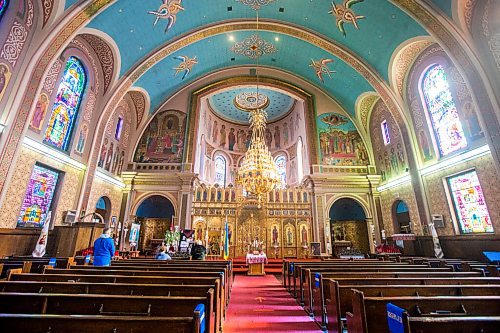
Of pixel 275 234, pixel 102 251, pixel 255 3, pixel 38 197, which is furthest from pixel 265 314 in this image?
pixel 255 3

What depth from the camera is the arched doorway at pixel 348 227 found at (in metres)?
15.5

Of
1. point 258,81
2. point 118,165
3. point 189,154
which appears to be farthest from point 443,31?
point 118,165

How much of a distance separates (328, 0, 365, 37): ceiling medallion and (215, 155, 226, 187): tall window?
13515mm

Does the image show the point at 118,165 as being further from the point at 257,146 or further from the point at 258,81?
the point at 258,81

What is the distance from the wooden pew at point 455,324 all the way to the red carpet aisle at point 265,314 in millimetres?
2669

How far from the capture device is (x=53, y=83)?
30.7ft

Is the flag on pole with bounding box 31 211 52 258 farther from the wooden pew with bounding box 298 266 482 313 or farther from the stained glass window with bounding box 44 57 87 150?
the wooden pew with bounding box 298 266 482 313

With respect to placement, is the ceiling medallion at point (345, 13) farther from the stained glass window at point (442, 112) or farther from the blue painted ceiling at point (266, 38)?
the stained glass window at point (442, 112)

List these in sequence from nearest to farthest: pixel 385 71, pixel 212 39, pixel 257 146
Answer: pixel 257 146 < pixel 385 71 < pixel 212 39

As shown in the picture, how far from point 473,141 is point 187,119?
48.6 feet

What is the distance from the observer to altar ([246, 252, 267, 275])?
35.0 ft

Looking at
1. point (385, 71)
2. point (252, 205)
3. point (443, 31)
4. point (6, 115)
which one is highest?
point (385, 71)

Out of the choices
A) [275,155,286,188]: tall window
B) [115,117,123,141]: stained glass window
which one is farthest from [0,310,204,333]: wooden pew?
[275,155,286,188]: tall window

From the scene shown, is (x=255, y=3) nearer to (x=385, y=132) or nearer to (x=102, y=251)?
(x=385, y=132)
